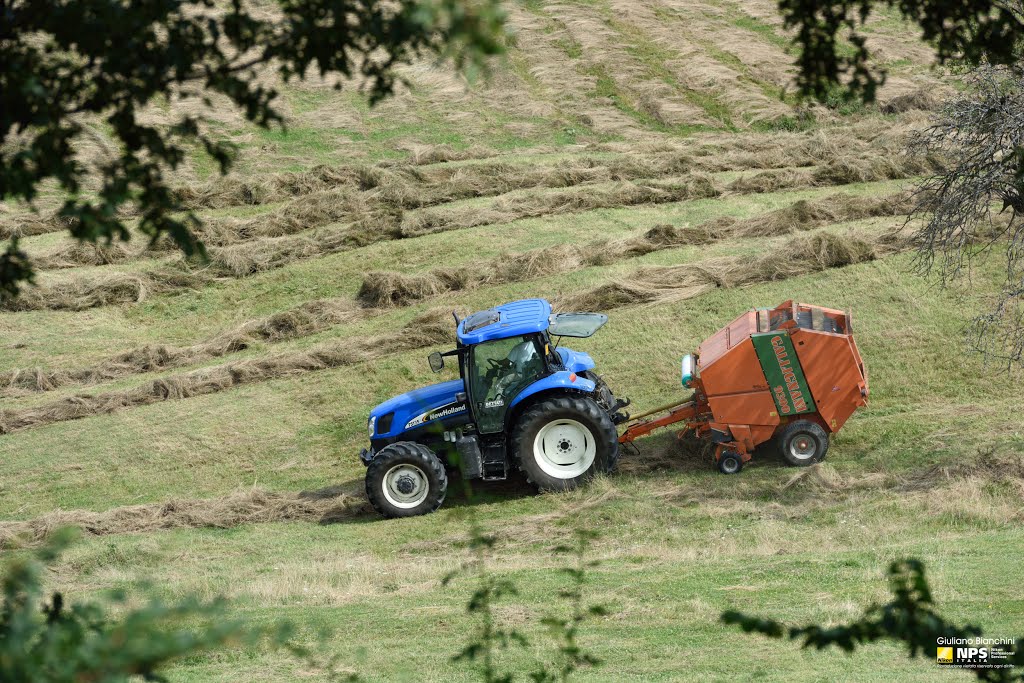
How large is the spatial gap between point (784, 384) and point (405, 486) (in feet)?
14.6

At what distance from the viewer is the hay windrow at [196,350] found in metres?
16.9

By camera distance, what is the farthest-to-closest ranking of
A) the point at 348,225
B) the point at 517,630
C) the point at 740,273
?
the point at 348,225
the point at 740,273
the point at 517,630

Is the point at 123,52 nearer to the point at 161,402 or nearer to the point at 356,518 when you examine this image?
the point at 356,518

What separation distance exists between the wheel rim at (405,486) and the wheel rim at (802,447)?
4.19 m

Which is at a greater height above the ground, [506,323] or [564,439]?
[506,323]

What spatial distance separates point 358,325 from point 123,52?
44.8 ft

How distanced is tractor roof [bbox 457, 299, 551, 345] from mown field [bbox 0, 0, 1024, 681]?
189 cm

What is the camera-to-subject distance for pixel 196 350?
17.6m

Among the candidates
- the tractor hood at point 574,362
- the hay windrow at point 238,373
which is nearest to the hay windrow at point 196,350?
the hay windrow at point 238,373

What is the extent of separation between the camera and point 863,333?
14867 mm

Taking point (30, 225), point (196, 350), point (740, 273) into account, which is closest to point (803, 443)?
point (740, 273)

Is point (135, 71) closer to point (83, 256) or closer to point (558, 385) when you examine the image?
point (558, 385)

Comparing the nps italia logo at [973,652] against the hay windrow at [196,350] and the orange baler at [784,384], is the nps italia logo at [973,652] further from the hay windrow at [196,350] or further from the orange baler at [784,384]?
the hay windrow at [196,350]

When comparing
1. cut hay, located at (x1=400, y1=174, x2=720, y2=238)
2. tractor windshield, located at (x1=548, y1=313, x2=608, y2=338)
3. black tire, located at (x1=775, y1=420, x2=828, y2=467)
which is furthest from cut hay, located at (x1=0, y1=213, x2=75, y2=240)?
black tire, located at (x1=775, y1=420, x2=828, y2=467)
